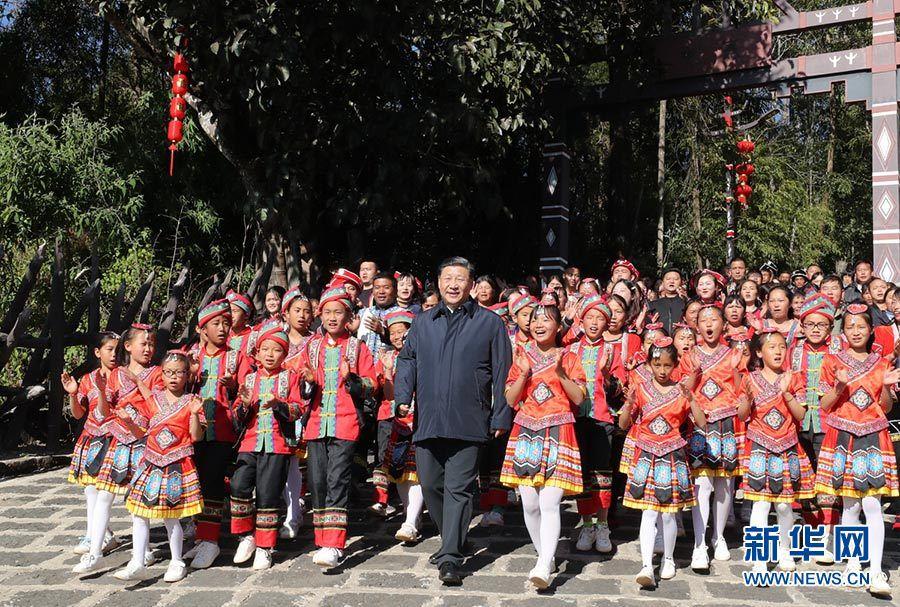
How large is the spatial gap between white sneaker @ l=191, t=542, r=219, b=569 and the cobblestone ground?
59mm

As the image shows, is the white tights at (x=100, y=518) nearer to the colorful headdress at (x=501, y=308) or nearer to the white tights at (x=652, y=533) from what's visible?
the white tights at (x=652, y=533)

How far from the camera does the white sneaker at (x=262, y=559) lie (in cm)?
496

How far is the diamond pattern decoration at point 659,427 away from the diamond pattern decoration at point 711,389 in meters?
0.71

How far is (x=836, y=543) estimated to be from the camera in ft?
15.8

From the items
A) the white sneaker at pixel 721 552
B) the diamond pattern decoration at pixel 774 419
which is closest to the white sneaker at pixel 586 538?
the white sneaker at pixel 721 552

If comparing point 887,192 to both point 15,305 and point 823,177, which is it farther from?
point 823,177

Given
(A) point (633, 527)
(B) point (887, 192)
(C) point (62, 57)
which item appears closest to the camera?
(A) point (633, 527)

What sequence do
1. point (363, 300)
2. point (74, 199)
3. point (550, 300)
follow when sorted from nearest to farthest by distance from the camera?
point (550, 300) → point (363, 300) → point (74, 199)

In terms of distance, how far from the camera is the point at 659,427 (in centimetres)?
483

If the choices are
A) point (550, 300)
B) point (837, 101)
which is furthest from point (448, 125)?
point (837, 101)

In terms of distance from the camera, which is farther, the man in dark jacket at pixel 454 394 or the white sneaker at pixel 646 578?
the man in dark jacket at pixel 454 394

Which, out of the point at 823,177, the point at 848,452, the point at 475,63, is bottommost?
the point at 848,452

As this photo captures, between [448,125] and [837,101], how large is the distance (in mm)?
20646

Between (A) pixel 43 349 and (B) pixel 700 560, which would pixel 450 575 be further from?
(A) pixel 43 349
